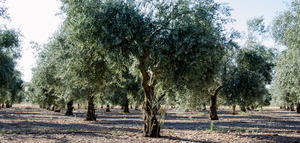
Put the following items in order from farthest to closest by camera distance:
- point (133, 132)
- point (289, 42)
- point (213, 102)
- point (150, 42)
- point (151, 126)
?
point (213, 102) < point (289, 42) < point (133, 132) < point (151, 126) < point (150, 42)

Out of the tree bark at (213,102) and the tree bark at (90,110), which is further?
the tree bark at (213,102)

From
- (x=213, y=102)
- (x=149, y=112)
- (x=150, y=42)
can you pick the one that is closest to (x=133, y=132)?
(x=149, y=112)

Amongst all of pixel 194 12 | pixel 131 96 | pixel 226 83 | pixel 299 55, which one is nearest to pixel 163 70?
pixel 194 12

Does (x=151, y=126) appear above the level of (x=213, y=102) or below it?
below

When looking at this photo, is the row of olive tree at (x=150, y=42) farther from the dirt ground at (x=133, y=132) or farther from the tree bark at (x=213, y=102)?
the tree bark at (x=213, y=102)

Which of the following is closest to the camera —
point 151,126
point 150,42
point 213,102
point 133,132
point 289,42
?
point 150,42

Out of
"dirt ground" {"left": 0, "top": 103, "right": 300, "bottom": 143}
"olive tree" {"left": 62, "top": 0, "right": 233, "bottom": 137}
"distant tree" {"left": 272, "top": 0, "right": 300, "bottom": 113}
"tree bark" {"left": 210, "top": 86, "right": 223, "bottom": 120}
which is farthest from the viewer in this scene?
"tree bark" {"left": 210, "top": 86, "right": 223, "bottom": 120}

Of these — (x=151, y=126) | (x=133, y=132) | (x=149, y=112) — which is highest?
(x=149, y=112)

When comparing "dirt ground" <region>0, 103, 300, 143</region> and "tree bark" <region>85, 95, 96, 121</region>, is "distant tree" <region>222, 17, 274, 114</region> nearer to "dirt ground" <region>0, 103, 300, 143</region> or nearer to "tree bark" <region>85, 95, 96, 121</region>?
"dirt ground" <region>0, 103, 300, 143</region>

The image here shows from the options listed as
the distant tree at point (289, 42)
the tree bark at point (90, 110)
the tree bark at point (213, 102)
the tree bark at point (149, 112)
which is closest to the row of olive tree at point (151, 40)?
the tree bark at point (149, 112)

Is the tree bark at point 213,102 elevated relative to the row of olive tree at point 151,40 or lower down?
lower down

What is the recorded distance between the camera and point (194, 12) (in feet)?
43.3

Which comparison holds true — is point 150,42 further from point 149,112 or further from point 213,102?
point 213,102

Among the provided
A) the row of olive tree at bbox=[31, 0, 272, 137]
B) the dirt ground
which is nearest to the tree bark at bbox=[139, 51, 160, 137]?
the row of olive tree at bbox=[31, 0, 272, 137]
